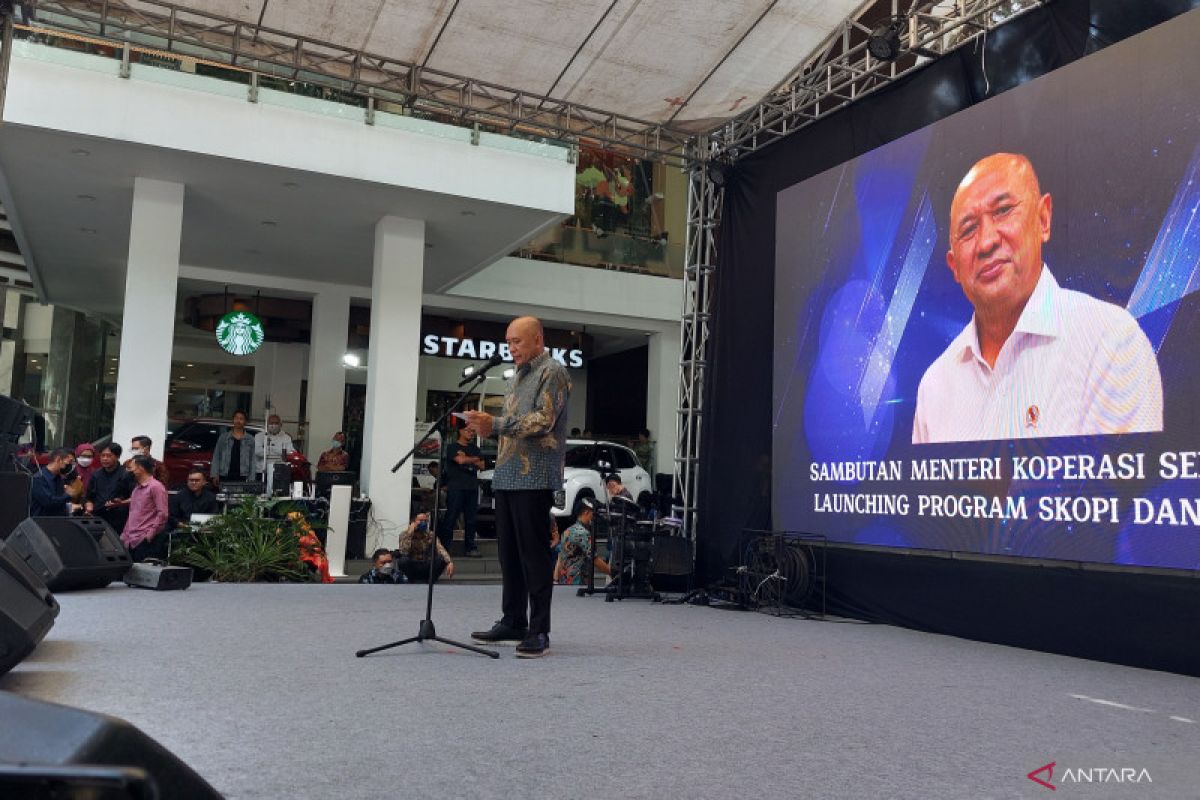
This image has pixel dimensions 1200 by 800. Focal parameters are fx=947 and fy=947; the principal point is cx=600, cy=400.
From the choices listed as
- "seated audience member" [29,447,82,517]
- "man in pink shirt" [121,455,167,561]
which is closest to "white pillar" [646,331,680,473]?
"man in pink shirt" [121,455,167,561]

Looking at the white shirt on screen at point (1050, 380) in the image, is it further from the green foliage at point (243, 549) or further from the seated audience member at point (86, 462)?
the seated audience member at point (86, 462)

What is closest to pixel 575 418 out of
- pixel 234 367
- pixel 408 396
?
pixel 234 367

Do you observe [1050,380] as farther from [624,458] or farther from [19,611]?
[624,458]

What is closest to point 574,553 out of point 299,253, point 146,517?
point 146,517

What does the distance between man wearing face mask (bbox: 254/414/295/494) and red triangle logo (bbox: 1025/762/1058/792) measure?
9451 mm

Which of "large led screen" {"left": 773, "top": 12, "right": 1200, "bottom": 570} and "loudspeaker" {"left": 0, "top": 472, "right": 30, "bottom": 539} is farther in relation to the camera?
"loudspeaker" {"left": 0, "top": 472, "right": 30, "bottom": 539}

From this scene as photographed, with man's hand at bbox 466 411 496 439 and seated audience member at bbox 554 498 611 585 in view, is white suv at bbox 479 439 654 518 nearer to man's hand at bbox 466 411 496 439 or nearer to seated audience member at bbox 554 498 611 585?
seated audience member at bbox 554 498 611 585

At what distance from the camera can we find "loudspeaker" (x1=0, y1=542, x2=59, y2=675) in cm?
297

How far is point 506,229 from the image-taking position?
36.3 ft

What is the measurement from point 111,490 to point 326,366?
597 cm

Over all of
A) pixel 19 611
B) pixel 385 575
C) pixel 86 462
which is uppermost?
pixel 86 462

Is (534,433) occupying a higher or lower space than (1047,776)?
higher

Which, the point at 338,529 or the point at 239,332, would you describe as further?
the point at 239,332

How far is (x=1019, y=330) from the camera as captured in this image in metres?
5.39
